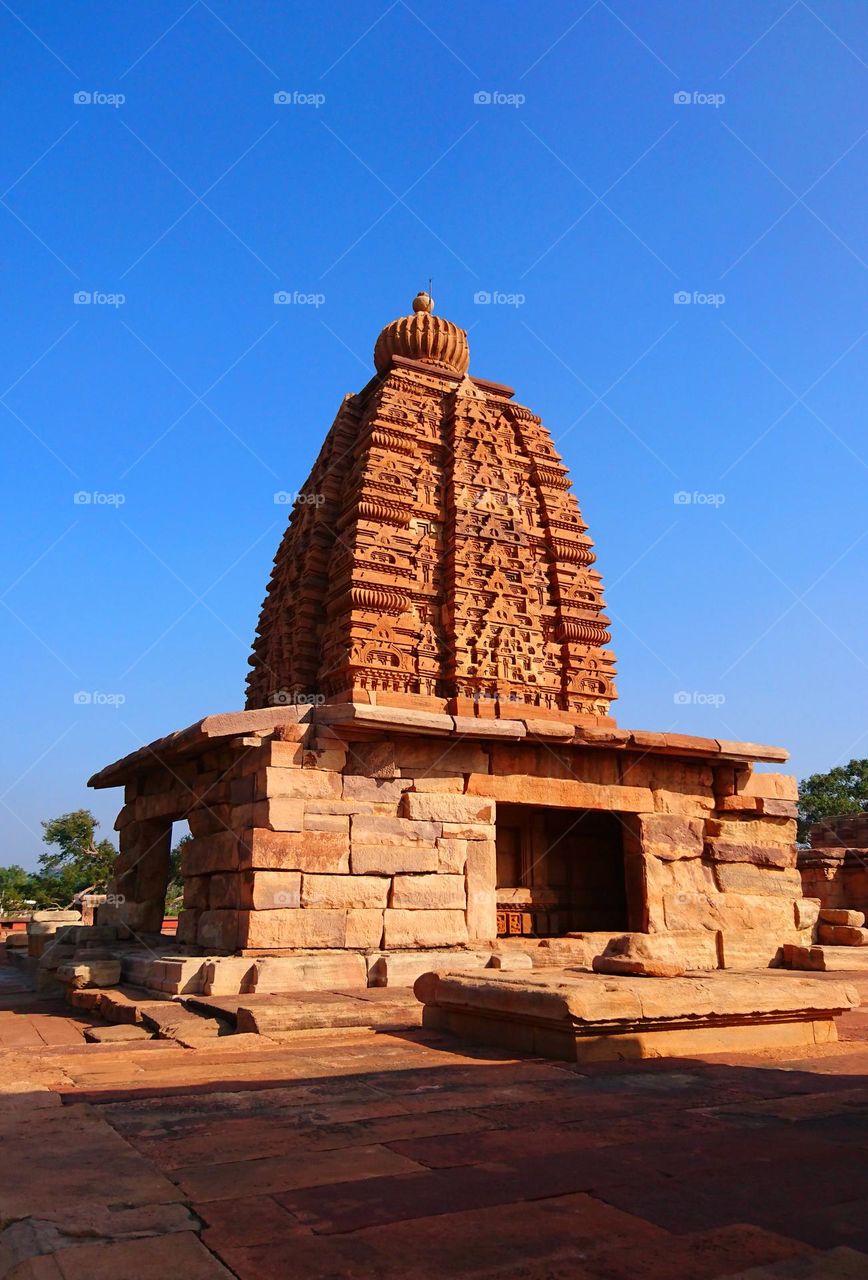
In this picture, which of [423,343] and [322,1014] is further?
[423,343]

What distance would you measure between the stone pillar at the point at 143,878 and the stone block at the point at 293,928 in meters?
3.77

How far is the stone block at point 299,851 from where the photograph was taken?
745cm

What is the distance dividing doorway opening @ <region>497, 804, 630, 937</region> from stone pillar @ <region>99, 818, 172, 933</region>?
4140 mm

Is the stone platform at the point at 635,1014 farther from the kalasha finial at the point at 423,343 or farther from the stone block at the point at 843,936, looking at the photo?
the kalasha finial at the point at 423,343

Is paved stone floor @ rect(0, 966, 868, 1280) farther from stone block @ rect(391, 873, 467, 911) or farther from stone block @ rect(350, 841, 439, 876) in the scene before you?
stone block @ rect(391, 873, 467, 911)

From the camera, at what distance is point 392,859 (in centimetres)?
802

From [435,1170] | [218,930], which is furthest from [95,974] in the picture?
[435,1170]

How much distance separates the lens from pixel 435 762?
8555mm

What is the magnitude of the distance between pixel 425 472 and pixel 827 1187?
11.9 m

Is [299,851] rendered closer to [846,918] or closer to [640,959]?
[640,959]

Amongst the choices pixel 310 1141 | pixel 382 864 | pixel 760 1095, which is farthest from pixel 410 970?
pixel 310 1141

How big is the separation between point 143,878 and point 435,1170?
899cm

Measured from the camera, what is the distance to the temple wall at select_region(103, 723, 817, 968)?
7.63 m

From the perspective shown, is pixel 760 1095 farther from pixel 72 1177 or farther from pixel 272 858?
pixel 272 858
